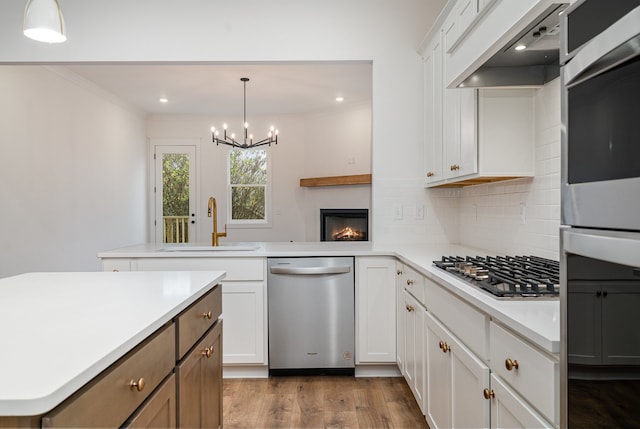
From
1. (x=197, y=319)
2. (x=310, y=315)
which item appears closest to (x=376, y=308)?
(x=310, y=315)

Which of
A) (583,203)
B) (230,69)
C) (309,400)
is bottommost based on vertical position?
(309,400)

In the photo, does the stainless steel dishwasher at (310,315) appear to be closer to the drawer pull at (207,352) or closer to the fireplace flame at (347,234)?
the drawer pull at (207,352)

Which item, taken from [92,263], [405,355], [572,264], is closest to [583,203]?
[572,264]

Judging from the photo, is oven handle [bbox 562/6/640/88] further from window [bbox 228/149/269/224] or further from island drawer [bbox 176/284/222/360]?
window [bbox 228/149/269/224]

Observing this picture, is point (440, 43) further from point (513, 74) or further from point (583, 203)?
point (583, 203)

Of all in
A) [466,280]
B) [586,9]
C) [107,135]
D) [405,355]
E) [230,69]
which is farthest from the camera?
[107,135]

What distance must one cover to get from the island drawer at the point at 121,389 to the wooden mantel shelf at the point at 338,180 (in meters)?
5.36

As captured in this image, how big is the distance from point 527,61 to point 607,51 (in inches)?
55.6

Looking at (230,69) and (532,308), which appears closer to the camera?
(532,308)

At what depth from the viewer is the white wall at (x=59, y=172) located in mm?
4078

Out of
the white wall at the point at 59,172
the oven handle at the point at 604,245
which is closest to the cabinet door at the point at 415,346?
the oven handle at the point at 604,245

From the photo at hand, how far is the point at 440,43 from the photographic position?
2.81 m

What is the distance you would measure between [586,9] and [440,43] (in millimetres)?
2225

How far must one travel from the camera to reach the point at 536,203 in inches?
86.9
